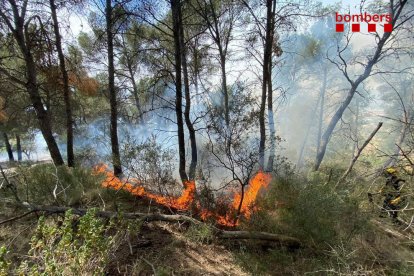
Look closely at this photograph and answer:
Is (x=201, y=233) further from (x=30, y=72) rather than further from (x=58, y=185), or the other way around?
(x=30, y=72)

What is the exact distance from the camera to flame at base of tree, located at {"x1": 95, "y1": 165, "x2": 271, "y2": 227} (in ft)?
18.4

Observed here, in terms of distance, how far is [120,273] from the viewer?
3.96m

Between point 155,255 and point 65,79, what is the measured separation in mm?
8018

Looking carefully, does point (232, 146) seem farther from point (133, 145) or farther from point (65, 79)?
point (65, 79)

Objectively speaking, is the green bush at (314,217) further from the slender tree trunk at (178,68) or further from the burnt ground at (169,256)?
the slender tree trunk at (178,68)

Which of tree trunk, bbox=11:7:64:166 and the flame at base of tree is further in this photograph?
tree trunk, bbox=11:7:64:166

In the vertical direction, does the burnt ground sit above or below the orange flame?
below

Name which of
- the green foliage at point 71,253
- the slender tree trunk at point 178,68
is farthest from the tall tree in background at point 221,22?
the green foliage at point 71,253

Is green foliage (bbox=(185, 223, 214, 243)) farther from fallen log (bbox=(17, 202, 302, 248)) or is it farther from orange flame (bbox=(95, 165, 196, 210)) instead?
orange flame (bbox=(95, 165, 196, 210))

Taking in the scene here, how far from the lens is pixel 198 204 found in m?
5.92

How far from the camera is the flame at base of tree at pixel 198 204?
5.61 m

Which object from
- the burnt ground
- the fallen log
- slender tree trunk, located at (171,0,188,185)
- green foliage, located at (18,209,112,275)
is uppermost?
slender tree trunk, located at (171,0,188,185)

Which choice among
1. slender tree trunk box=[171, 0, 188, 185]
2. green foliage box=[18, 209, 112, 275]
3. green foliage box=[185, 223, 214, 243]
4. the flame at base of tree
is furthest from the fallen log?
slender tree trunk box=[171, 0, 188, 185]

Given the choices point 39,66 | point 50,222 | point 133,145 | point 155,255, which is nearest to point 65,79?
point 39,66
